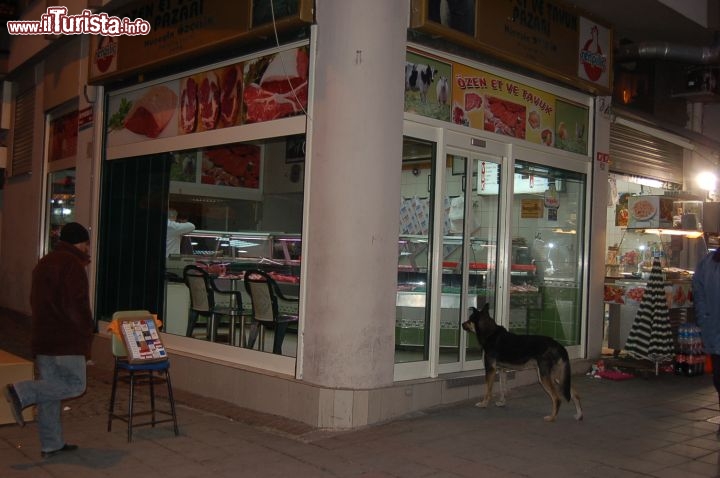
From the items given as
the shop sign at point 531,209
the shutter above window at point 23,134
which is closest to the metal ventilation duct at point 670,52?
the shop sign at point 531,209

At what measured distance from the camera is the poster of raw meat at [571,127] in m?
9.80

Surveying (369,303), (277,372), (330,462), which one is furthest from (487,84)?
(330,462)

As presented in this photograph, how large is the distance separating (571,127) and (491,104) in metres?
1.94

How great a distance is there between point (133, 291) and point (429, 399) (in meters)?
Answer: 5.04

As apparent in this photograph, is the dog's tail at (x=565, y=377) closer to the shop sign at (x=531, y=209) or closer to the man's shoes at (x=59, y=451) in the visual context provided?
the shop sign at (x=531, y=209)

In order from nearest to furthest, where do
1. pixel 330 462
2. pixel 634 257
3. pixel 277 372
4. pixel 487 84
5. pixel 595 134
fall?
pixel 330 462
pixel 277 372
pixel 487 84
pixel 595 134
pixel 634 257

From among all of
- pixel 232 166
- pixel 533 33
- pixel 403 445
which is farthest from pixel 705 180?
pixel 403 445

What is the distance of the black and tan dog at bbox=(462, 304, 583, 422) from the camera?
7.16 m

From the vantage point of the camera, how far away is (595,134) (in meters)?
10.3

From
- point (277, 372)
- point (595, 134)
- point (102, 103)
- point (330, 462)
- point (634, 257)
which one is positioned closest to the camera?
point (330, 462)

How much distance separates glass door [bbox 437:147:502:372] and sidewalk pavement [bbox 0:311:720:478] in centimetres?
81

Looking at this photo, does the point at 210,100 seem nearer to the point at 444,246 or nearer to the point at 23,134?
the point at 444,246

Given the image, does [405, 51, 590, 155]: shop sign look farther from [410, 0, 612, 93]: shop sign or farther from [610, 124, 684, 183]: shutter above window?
[610, 124, 684, 183]: shutter above window

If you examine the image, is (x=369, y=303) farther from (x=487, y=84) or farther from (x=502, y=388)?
(x=487, y=84)
